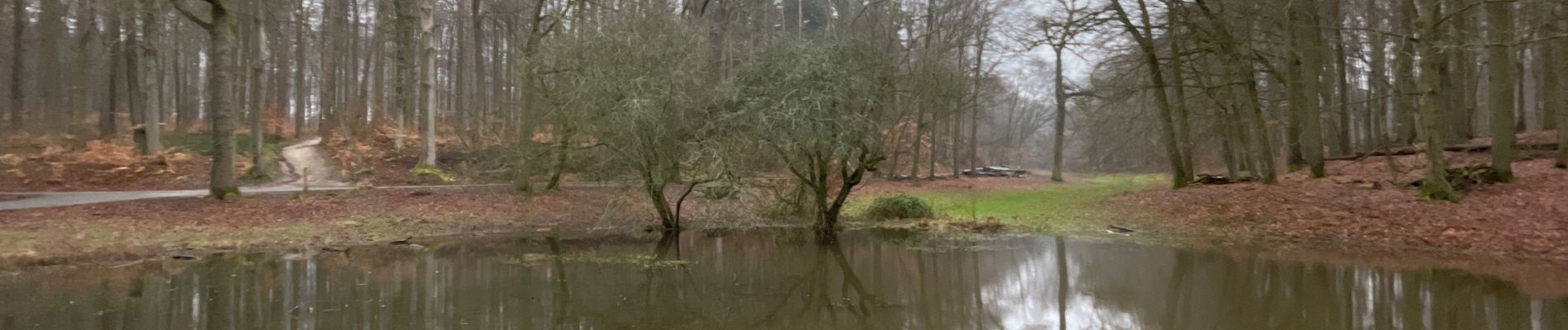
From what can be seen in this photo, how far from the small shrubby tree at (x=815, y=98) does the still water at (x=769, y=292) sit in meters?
2.33

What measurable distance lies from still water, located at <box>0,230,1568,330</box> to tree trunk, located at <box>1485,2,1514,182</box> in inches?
262

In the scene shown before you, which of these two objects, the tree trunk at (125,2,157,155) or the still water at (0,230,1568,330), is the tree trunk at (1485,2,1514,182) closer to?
the still water at (0,230,1568,330)

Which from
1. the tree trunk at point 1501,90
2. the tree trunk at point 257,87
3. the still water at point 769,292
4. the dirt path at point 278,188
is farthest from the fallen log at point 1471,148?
the tree trunk at point 257,87

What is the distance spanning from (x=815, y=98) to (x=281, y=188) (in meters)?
16.0

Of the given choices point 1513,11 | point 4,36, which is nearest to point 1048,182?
point 1513,11

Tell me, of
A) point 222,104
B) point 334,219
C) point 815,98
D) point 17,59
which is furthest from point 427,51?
point 17,59

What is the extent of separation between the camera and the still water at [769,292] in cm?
812

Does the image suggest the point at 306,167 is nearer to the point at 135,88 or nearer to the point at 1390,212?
the point at 135,88

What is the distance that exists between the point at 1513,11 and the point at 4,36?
44214 mm

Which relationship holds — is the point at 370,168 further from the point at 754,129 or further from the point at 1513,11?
the point at 1513,11

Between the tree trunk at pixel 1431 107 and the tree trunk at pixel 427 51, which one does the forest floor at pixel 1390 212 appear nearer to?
the tree trunk at pixel 1431 107

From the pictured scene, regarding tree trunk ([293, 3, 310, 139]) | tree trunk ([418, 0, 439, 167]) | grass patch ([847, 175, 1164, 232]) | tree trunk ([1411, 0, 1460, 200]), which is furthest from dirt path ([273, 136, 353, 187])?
tree trunk ([1411, 0, 1460, 200])

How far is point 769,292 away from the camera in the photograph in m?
10.3

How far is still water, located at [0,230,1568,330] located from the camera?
8.12 m
